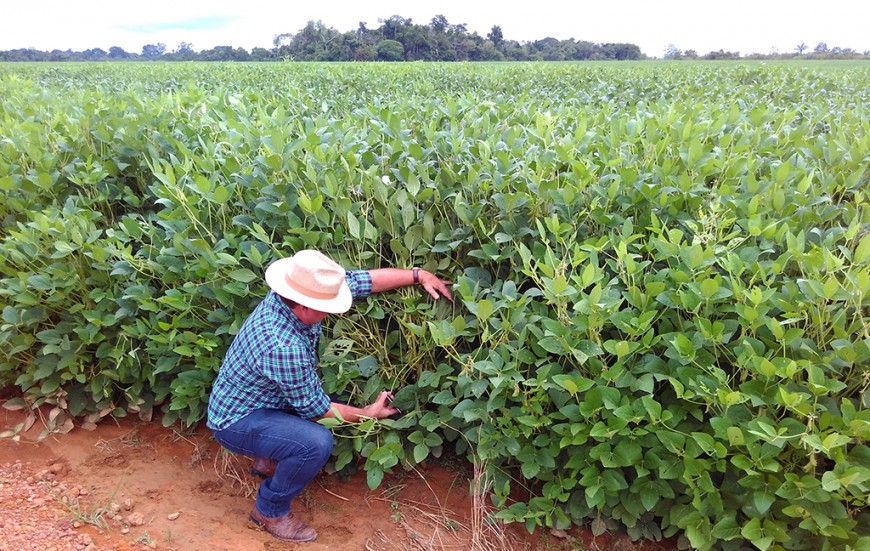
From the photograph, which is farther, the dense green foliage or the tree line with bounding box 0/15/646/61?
the tree line with bounding box 0/15/646/61

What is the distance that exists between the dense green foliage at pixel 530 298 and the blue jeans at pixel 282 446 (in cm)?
19

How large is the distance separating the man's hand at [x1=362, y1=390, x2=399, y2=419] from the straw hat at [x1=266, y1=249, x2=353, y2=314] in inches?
19.4

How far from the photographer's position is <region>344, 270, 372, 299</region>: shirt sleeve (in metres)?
2.57

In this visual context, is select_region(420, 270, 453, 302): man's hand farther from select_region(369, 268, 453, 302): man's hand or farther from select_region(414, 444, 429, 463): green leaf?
select_region(414, 444, 429, 463): green leaf

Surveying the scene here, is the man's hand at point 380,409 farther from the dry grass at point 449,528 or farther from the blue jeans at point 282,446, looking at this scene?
the dry grass at point 449,528

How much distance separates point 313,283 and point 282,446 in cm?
76

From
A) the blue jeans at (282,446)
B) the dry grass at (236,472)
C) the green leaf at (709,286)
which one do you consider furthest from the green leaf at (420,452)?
the green leaf at (709,286)

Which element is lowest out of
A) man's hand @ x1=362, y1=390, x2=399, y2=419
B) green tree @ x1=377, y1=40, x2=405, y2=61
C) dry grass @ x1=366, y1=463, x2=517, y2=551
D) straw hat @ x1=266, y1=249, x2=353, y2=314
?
dry grass @ x1=366, y1=463, x2=517, y2=551

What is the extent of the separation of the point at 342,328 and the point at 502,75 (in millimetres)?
9278

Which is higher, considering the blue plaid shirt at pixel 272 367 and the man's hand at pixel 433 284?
the man's hand at pixel 433 284

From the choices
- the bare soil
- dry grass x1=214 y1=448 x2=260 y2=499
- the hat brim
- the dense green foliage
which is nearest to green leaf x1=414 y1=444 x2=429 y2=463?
the dense green foliage

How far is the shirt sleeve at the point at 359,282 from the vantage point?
101 inches

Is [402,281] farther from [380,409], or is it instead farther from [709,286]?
[709,286]

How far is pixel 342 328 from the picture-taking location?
2.74 meters
